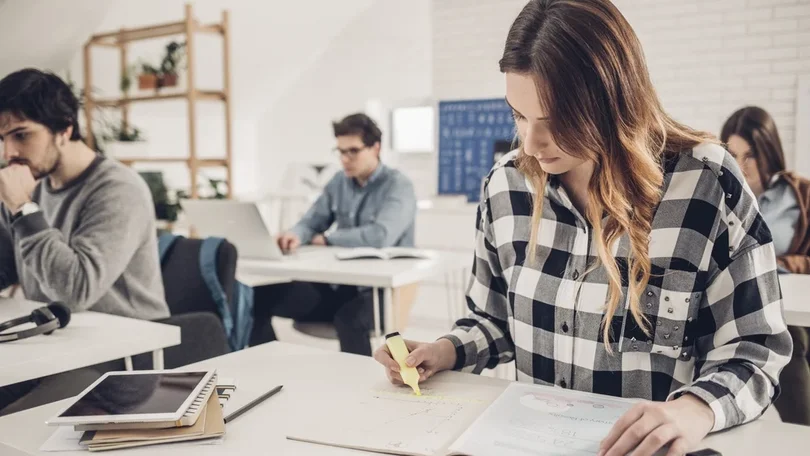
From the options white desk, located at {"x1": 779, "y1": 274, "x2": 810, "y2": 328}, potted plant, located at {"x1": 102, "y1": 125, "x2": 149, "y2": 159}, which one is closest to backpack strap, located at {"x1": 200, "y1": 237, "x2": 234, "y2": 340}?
white desk, located at {"x1": 779, "y1": 274, "x2": 810, "y2": 328}

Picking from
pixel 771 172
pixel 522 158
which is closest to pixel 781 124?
pixel 771 172

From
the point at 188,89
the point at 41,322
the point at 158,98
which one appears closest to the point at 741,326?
the point at 41,322

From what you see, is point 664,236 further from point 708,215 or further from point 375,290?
point 375,290

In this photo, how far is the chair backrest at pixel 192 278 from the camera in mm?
2031

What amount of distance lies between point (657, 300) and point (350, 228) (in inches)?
97.4

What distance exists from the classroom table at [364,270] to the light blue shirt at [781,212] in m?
1.12

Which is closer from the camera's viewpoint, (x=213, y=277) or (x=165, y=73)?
(x=213, y=277)

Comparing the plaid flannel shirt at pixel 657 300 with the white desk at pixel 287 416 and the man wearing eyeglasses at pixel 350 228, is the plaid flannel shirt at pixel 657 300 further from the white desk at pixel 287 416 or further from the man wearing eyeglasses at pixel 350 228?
the man wearing eyeglasses at pixel 350 228

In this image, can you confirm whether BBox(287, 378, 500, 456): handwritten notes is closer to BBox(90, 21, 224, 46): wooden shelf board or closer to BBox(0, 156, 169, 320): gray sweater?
BBox(0, 156, 169, 320): gray sweater

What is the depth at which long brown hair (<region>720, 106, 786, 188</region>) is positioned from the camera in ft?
8.70

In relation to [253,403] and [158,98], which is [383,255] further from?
[158,98]

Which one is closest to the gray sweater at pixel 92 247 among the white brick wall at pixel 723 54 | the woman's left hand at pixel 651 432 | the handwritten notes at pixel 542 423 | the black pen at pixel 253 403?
the black pen at pixel 253 403

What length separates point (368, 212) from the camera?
339 centimetres

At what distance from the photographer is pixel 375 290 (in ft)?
7.95
